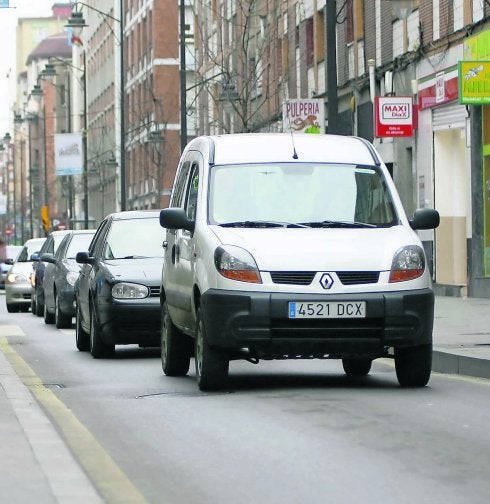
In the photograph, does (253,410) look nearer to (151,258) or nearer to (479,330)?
(151,258)

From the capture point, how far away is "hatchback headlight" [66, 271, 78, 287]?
25.0 metres

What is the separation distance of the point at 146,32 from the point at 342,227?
7135cm

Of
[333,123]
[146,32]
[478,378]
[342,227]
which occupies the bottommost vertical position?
[478,378]

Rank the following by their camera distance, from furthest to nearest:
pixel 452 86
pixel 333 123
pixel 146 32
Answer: pixel 146 32, pixel 452 86, pixel 333 123

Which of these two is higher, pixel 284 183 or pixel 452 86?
pixel 452 86

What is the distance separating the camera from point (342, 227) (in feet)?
43.9

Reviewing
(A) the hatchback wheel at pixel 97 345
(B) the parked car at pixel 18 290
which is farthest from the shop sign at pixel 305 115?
(A) the hatchback wheel at pixel 97 345

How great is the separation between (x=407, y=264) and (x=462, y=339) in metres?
5.59

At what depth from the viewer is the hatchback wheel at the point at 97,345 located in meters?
18.3

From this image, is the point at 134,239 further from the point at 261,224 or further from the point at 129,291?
the point at 261,224

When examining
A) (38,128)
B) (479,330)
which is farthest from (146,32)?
(38,128)

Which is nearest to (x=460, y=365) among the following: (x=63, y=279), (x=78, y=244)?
(x=63, y=279)

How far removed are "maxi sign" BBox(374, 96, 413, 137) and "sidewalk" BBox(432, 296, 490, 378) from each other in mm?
5602

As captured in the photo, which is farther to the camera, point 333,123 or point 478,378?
point 333,123
